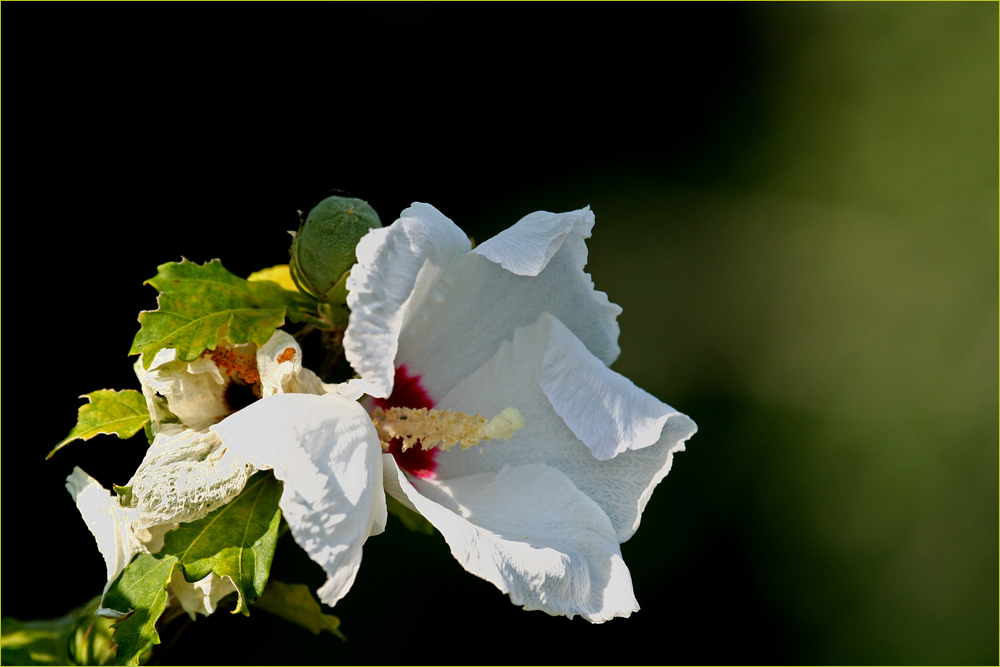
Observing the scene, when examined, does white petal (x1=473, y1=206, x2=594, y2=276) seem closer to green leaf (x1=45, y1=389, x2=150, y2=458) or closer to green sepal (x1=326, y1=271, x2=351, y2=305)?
green sepal (x1=326, y1=271, x2=351, y2=305)

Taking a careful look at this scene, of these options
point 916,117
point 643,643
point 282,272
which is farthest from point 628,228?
point 282,272

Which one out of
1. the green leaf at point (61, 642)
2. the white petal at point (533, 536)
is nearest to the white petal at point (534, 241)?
the white petal at point (533, 536)

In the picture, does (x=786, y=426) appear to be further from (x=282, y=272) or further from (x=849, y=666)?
(x=282, y=272)

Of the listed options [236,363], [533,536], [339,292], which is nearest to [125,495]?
[236,363]

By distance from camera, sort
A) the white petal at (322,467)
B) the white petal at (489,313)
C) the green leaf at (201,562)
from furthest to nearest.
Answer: the white petal at (489,313)
the green leaf at (201,562)
the white petal at (322,467)

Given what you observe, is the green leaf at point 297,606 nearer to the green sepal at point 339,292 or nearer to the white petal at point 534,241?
the green sepal at point 339,292

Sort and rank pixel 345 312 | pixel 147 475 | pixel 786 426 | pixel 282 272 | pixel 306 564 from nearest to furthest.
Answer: pixel 147 475, pixel 345 312, pixel 282 272, pixel 306 564, pixel 786 426

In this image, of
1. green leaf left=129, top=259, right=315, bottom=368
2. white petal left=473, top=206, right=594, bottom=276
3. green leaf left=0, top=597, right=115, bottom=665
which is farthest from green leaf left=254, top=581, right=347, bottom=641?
white petal left=473, top=206, right=594, bottom=276
